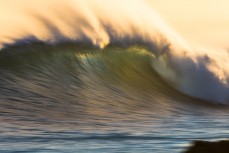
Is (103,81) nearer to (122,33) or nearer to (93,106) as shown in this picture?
(93,106)

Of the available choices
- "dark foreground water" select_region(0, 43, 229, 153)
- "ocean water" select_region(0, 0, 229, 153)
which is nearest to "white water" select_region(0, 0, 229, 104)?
"ocean water" select_region(0, 0, 229, 153)

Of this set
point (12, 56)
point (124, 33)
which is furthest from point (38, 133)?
point (124, 33)

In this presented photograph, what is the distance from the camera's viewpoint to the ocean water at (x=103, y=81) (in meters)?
9.02

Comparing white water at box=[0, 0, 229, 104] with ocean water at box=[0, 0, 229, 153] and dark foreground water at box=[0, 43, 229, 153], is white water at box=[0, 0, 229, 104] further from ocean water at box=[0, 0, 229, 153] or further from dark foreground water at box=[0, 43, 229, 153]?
dark foreground water at box=[0, 43, 229, 153]

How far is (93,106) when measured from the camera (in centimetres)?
1247

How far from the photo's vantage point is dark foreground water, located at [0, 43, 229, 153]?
8.57 meters

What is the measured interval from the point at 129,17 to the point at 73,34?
2.22 meters

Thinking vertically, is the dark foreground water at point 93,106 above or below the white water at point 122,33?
below

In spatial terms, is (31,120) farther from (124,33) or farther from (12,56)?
(124,33)

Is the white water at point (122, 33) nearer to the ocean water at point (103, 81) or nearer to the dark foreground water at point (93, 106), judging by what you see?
the ocean water at point (103, 81)

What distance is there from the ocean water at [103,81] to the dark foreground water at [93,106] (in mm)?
16

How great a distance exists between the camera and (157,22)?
18.9 metres

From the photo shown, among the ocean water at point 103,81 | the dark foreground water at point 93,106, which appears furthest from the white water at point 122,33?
the dark foreground water at point 93,106

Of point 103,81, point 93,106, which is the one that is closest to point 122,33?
point 103,81
